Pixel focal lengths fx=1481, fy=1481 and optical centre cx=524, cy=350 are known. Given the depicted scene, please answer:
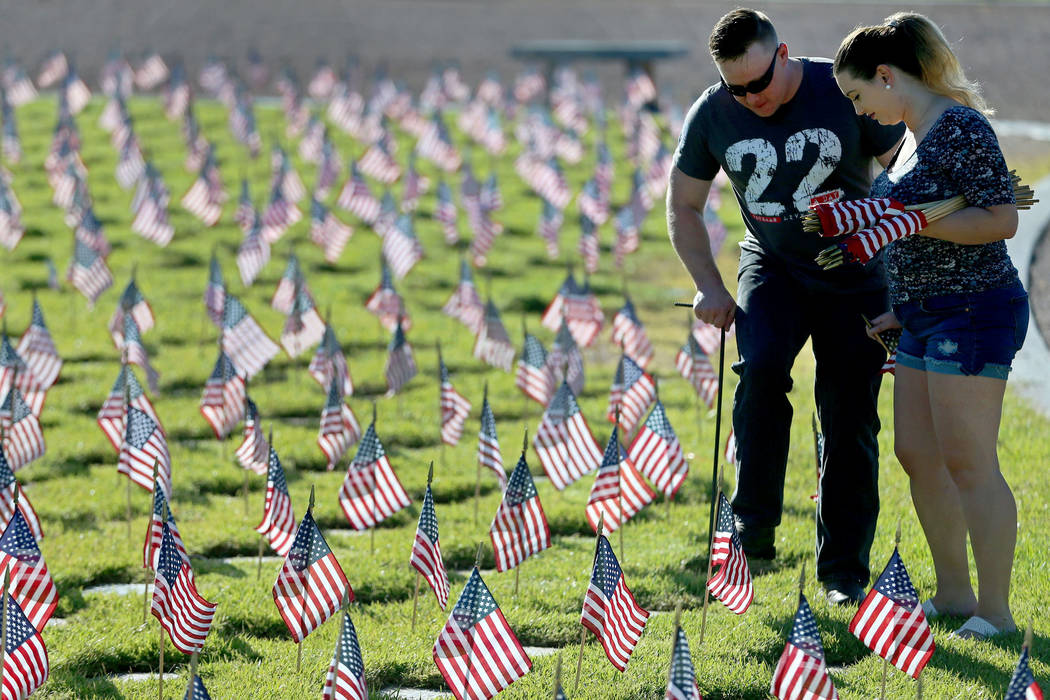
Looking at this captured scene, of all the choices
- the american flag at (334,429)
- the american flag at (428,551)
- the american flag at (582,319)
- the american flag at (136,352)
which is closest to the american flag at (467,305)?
the american flag at (582,319)

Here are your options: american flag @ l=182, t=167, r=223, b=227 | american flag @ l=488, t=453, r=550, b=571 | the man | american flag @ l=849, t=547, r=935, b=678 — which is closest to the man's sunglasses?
the man

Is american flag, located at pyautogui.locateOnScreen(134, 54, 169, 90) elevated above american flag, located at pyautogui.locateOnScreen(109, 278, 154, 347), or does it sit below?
above

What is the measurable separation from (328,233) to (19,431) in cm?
602

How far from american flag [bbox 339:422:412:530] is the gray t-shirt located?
81.3 inches

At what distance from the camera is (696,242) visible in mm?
6086

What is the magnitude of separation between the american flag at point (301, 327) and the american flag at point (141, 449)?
2.83 meters

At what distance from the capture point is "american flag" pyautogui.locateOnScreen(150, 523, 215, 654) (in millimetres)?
5219

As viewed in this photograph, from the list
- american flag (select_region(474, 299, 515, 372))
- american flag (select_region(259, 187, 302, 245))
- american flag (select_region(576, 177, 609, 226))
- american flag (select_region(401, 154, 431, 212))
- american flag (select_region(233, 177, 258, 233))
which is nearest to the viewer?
american flag (select_region(474, 299, 515, 372))

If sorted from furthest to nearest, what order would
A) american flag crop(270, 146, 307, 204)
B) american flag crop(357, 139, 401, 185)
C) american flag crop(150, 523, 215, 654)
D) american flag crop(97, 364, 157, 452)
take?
american flag crop(357, 139, 401, 185) → american flag crop(270, 146, 307, 204) → american flag crop(97, 364, 157, 452) → american flag crop(150, 523, 215, 654)

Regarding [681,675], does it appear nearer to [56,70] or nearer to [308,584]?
[308,584]

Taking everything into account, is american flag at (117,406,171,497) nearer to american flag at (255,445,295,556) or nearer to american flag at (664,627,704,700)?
american flag at (255,445,295,556)

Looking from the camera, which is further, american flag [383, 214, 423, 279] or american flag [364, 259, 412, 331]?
american flag [383, 214, 423, 279]

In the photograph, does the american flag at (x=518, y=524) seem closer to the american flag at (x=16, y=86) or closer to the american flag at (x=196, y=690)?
the american flag at (x=196, y=690)

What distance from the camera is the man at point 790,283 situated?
570 centimetres
